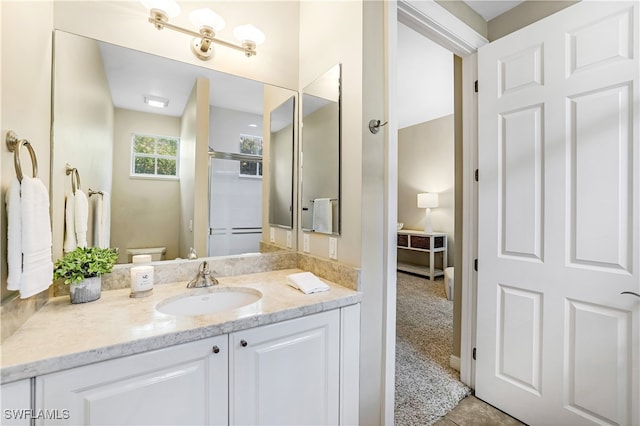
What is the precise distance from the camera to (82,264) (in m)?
1.10

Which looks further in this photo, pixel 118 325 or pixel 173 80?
pixel 173 80

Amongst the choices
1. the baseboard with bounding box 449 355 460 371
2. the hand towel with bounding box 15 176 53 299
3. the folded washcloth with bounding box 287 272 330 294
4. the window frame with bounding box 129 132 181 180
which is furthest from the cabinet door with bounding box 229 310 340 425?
the baseboard with bounding box 449 355 460 371

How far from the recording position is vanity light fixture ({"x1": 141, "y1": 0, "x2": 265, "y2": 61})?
1321 mm

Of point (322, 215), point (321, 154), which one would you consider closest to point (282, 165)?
point (321, 154)

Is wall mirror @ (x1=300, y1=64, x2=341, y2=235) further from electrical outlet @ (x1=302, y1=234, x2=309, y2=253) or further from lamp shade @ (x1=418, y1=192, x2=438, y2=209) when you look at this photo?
lamp shade @ (x1=418, y1=192, x2=438, y2=209)

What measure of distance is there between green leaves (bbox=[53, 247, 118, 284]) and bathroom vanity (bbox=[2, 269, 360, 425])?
122 millimetres

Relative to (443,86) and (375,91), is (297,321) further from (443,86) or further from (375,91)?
(443,86)

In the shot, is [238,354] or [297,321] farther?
[297,321]

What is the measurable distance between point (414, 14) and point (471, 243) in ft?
4.96

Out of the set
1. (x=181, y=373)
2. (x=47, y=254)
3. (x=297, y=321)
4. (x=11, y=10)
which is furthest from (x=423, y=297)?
(x=11, y=10)

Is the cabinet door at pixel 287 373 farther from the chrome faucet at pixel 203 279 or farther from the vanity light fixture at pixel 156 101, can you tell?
the vanity light fixture at pixel 156 101

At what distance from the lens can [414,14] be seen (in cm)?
158

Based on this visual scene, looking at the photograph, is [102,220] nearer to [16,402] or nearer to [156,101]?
[156,101]

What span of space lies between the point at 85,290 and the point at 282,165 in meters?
1.21
